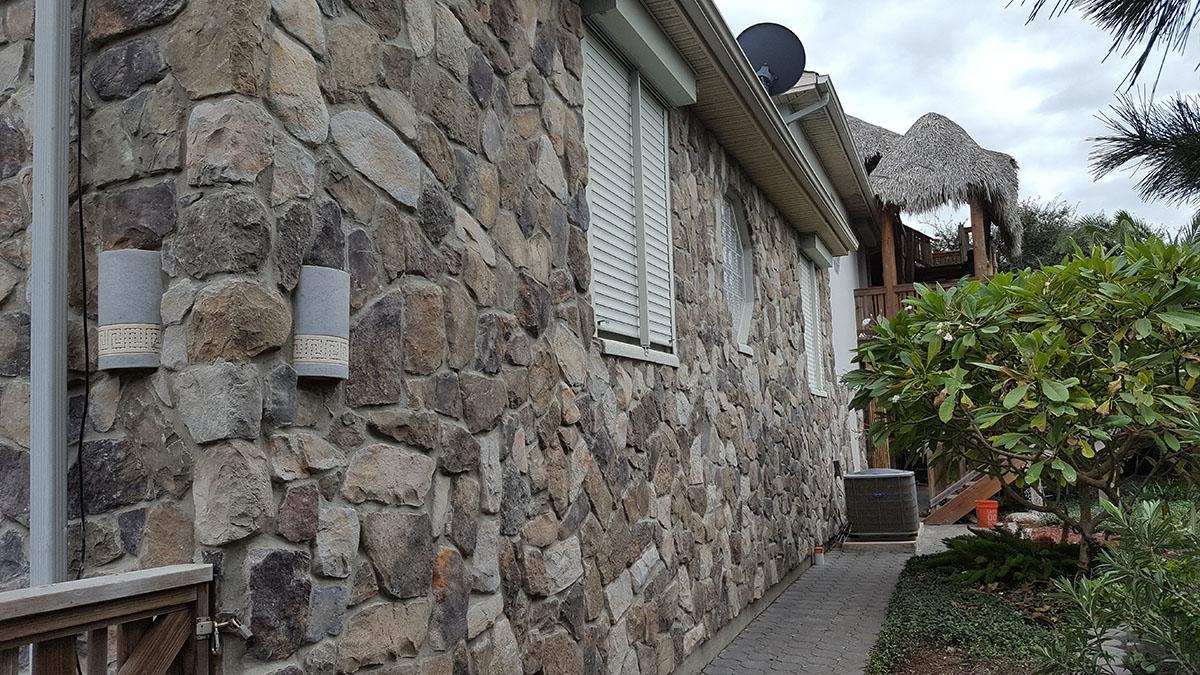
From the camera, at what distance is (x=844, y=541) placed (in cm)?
1094

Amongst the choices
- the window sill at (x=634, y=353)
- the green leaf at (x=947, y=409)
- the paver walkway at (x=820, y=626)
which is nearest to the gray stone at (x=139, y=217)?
the window sill at (x=634, y=353)

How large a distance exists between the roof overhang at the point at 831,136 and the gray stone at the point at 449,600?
7499 millimetres

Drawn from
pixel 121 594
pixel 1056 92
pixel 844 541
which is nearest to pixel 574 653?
pixel 121 594

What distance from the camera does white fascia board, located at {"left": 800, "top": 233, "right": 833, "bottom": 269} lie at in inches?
415

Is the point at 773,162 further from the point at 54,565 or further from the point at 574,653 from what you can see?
the point at 54,565

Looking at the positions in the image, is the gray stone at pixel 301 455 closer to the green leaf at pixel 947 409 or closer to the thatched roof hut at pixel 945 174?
the green leaf at pixel 947 409

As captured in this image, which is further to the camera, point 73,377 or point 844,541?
point 844,541

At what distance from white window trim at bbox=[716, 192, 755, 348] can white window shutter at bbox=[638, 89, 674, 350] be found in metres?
1.62

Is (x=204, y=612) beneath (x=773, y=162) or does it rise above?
beneath

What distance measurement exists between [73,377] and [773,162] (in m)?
6.13

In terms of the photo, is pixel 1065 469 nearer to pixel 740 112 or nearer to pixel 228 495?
pixel 740 112

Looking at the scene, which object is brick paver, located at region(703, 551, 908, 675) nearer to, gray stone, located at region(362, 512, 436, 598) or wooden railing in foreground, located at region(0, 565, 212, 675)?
gray stone, located at region(362, 512, 436, 598)

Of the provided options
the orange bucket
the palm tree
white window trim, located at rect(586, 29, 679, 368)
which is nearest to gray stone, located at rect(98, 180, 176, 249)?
white window trim, located at rect(586, 29, 679, 368)

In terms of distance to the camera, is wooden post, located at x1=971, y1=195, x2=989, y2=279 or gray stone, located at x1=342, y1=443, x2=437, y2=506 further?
wooden post, located at x1=971, y1=195, x2=989, y2=279
